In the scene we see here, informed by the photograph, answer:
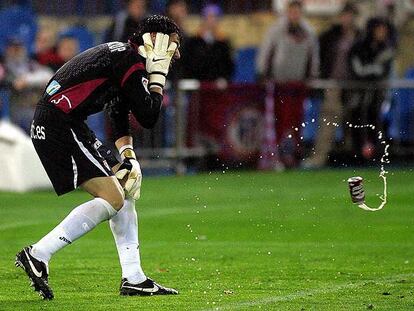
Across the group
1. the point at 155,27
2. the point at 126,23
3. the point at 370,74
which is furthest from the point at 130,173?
the point at 370,74

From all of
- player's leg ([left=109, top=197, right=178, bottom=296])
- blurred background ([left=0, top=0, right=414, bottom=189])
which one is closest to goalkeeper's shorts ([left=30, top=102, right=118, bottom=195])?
player's leg ([left=109, top=197, right=178, bottom=296])

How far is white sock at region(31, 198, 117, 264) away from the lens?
873 centimetres

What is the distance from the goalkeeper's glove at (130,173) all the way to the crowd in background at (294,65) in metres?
10.5

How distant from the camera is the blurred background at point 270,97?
19953 mm

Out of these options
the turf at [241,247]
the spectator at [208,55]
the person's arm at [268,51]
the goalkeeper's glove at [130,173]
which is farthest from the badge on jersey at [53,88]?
the person's arm at [268,51]

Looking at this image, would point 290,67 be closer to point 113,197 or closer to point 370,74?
point 370,74

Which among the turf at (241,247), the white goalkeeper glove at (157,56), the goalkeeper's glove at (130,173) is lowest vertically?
the turf at (241,247)

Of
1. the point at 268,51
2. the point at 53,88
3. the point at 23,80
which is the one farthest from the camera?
the point at 268,51

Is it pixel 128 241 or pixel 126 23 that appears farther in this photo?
pixel 126 23

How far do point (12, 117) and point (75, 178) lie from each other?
10.7m

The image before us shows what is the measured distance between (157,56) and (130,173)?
31.0 inches

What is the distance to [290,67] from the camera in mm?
21000

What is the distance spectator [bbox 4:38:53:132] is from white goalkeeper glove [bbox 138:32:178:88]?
10294mm

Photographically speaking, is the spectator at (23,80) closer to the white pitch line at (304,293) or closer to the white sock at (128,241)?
the white pitch line at (304,293)
